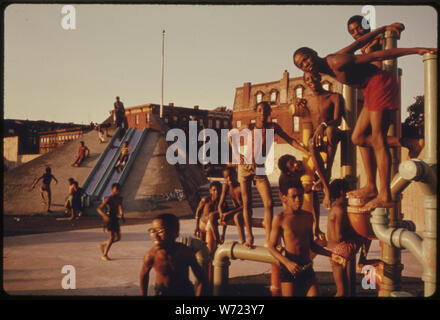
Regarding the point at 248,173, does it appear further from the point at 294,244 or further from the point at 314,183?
the point at 294,244

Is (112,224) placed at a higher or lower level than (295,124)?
lower

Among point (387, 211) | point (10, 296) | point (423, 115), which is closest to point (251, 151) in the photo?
point (387, 211)

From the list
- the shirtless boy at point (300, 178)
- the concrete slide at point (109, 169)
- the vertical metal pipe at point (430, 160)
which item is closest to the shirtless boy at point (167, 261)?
the shirtless boy at point (300, 178)

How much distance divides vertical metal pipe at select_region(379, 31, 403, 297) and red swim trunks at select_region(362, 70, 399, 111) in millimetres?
122

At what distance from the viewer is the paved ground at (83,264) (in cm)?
499

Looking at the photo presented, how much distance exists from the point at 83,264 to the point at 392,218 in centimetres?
518

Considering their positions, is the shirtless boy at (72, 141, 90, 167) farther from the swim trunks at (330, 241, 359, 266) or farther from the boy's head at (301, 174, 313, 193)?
the swim trunks at (330, 241, 359, 266)

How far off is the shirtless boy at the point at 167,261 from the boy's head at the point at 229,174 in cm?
117

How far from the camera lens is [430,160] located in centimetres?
384

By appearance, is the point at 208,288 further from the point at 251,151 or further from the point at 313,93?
the point at 313,93

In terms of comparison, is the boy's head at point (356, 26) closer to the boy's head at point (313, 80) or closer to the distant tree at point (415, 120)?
the boy's head at point (313, 80)
